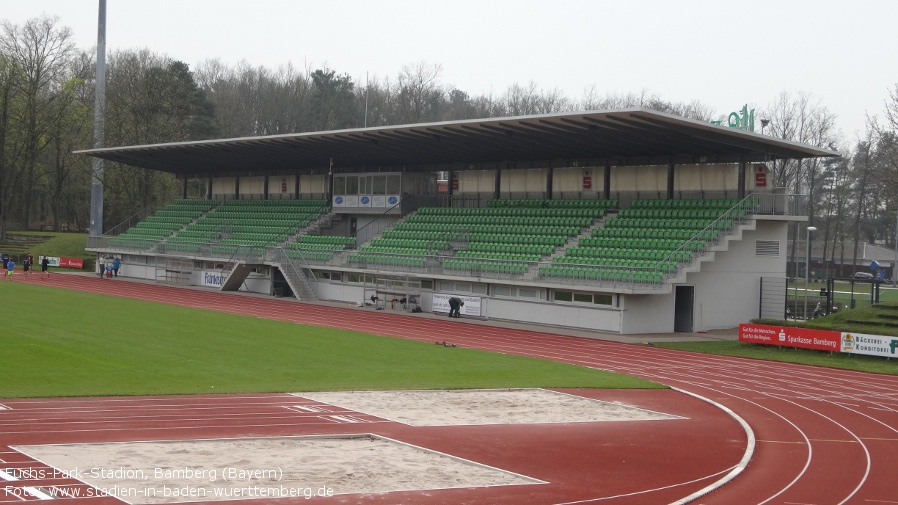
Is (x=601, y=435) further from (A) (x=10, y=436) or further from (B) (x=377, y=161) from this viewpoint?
Answer: (B) (x=377, y=161)

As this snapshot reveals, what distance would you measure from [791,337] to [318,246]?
2966 cm

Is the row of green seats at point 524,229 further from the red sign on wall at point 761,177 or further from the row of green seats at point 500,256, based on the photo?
the red sign on wall at point 761,177

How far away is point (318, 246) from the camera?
5619 cm

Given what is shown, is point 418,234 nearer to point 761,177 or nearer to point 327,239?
point 327,239

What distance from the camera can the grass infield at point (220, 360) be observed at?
893 inches

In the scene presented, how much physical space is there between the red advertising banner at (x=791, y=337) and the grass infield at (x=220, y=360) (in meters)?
10.2

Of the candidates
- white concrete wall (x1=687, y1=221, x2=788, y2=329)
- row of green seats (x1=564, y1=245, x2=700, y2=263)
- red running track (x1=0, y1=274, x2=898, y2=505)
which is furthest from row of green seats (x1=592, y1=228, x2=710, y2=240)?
red running track (x1=0, y1=274, x2=898, y2=505)

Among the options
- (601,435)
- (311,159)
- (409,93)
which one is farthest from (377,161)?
(409,93)

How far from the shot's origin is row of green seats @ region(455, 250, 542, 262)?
44.6 metres

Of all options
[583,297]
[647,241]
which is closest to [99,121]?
[583,297]

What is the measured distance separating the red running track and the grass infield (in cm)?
311

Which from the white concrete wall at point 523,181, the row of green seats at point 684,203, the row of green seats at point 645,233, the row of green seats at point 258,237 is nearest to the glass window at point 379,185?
the row of green seats at point 258,237

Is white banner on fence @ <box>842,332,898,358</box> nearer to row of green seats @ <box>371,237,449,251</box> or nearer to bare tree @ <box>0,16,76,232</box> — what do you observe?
row of green seats @ <box>371,237,449,251</box>

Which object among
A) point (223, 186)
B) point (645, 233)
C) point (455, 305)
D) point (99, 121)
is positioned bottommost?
point (455, 305)
